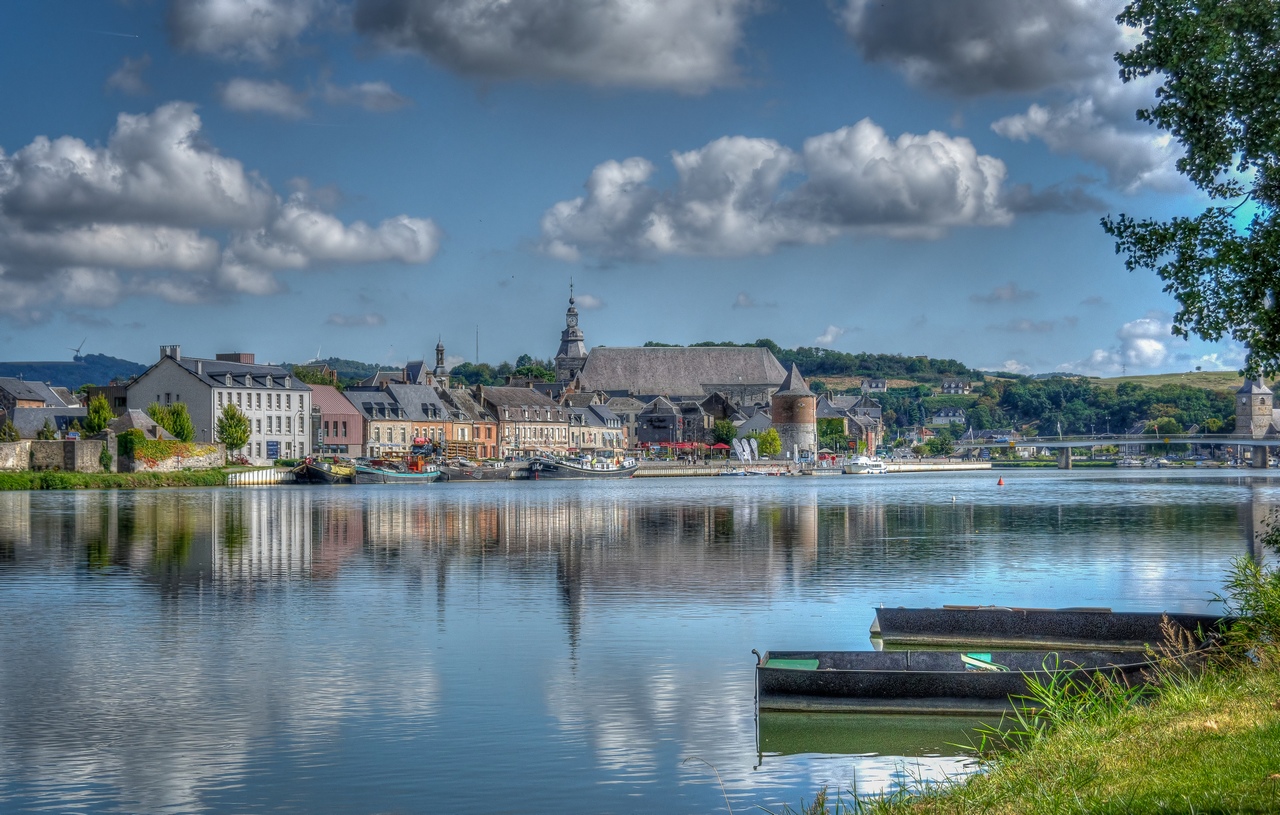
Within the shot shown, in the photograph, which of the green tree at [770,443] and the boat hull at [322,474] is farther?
the green tree at [770,443]

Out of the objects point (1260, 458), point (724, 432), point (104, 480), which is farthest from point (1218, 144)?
point (1260, 458)

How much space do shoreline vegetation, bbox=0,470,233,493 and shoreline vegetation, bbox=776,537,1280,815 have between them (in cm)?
6873

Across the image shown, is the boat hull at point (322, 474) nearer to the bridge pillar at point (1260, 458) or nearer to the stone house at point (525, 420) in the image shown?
the stone house at point (525, 420)

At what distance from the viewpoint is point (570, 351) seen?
193 metres

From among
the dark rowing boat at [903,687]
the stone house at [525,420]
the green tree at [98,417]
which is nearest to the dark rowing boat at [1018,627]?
the dark rowing boat at [903,687]

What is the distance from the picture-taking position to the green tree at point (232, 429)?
91.7 metres

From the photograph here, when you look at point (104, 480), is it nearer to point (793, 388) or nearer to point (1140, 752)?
point (1140, 752)

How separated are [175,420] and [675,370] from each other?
95.7 m

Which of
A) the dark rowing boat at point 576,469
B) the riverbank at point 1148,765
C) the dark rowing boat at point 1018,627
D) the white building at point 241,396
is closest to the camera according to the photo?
the riverbank at point 1148,765

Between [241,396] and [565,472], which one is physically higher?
[241,396]

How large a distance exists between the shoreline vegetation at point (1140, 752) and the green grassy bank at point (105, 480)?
6872cm

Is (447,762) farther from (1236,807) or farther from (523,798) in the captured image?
(1236,807)

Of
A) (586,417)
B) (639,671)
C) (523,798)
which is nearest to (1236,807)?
(523,798)

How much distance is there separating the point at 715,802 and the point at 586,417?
134 m
